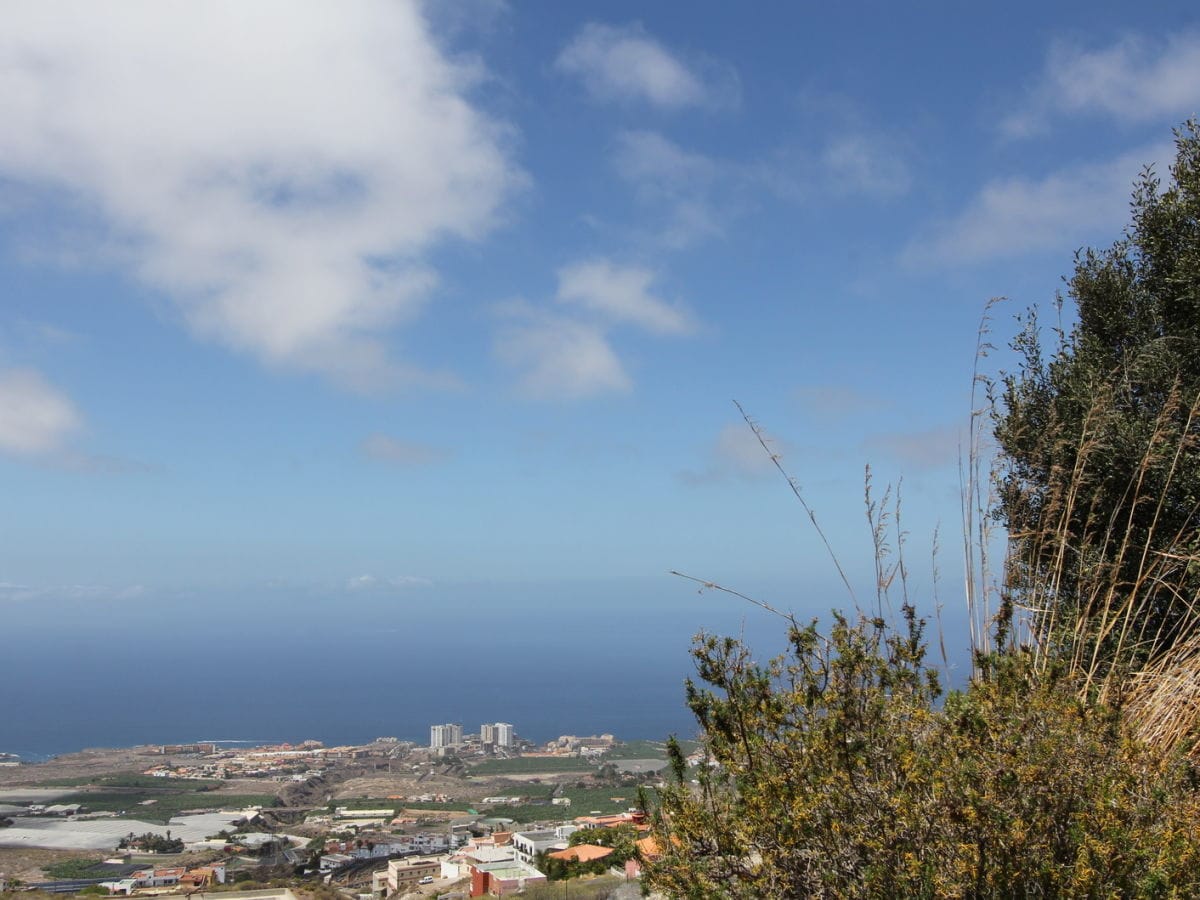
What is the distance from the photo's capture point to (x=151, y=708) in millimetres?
120125

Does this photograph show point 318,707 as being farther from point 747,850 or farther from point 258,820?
point 747,850

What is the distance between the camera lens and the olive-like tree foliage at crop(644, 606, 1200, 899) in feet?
5.82

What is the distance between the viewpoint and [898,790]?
6.64 feet

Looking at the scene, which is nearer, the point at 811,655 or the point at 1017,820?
the point at 1017,820

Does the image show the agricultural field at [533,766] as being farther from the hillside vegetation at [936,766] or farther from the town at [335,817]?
the hillside vegetation at [936,766]

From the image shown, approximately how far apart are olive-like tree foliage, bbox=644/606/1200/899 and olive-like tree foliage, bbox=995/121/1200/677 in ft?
4.64

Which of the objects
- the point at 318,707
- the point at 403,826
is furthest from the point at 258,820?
the point at 318,707

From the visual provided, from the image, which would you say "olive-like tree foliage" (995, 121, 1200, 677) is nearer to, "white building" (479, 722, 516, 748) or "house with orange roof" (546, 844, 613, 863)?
"house with orange roof" (546, 844, 613, 863)

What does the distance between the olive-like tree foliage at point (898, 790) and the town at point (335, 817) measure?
271 millimetres

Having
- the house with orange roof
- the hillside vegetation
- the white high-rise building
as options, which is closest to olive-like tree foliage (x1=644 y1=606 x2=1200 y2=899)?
the hillside vegetation

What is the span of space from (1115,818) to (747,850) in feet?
2.67

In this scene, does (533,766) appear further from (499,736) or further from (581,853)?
(581,853)

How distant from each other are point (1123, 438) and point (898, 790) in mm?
2994

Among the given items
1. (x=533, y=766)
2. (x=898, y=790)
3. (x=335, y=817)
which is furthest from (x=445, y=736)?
(x=898, y=790)
